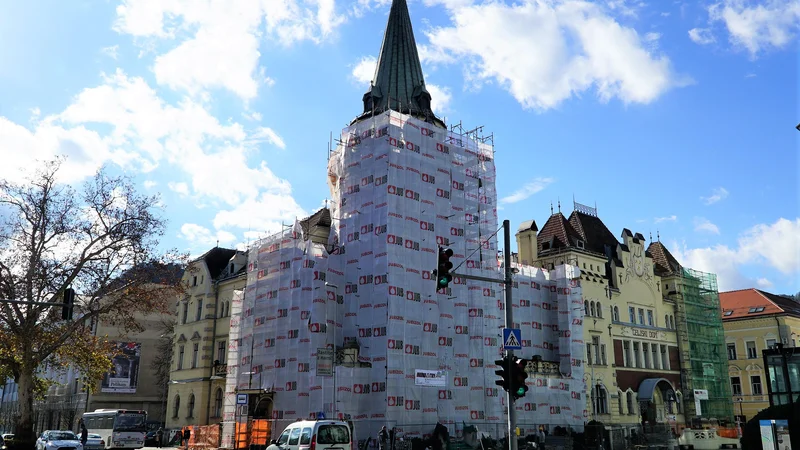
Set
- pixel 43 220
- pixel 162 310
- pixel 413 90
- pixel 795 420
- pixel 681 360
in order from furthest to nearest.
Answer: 1. pixel 681 360
2. pixel 413 90
3. pixel 162 310
4. pixel 43 220
5. pixel 795 420

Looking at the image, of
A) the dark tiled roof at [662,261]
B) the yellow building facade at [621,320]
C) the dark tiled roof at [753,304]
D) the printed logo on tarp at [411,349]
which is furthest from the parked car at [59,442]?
the dark tiled roof at [753,304]

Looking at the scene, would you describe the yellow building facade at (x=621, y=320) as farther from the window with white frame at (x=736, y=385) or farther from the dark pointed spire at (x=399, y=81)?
the dark pointed spire at (x=399, y=81)

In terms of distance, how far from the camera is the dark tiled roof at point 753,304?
226 feet

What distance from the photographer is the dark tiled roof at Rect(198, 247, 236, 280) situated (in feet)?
185

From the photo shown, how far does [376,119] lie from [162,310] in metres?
16.8

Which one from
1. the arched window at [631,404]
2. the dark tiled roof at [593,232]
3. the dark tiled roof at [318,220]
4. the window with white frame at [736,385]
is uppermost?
the dark tiled roof at [593,232]

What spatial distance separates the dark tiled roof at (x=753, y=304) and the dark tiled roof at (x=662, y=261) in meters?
11.1

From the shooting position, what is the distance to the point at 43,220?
35406 mm

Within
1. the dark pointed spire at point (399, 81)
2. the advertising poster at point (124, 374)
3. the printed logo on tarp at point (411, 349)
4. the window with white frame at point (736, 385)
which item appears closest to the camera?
the printed logo on tarp at point (411, 349)

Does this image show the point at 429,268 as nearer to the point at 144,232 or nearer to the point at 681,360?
the point at 144,232

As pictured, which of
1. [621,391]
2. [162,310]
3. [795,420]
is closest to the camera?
[795,420]

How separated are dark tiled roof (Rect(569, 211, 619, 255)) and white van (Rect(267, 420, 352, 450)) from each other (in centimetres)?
3787

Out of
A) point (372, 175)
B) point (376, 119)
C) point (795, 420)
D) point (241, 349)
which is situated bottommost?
point (795, 420)

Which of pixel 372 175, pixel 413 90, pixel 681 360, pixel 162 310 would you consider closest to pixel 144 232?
pixel 162 310
